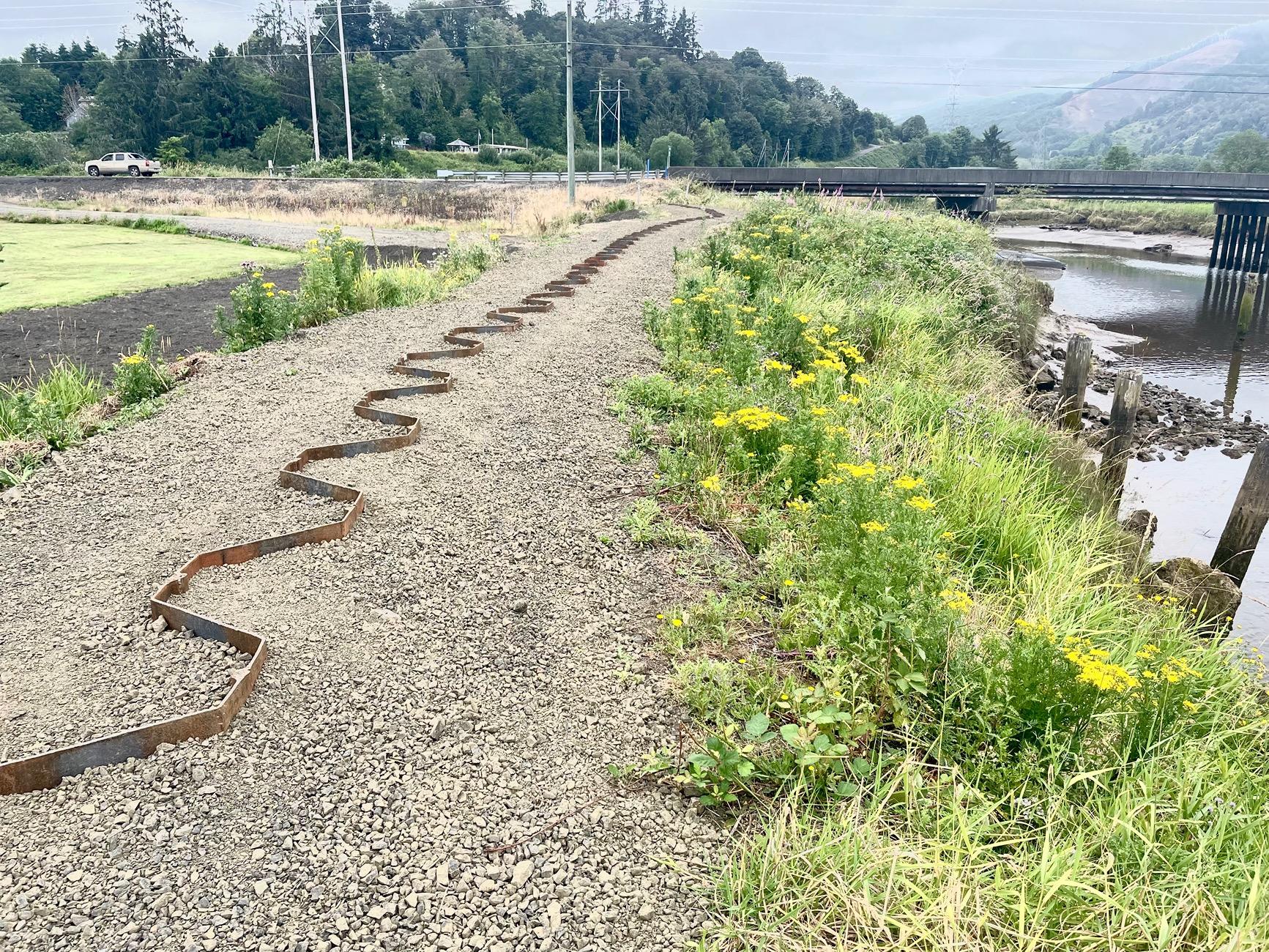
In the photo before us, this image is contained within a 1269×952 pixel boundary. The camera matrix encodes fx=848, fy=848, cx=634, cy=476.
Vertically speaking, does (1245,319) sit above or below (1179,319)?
above

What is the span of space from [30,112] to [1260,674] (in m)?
101

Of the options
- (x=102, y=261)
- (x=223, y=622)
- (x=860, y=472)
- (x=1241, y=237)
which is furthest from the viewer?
(x=1241, y=237)

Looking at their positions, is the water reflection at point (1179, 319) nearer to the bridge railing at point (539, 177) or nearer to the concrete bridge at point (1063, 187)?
the concrete bridge at point (1063, 187)

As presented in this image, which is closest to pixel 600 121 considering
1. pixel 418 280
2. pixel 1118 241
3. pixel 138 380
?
pixel 1118 241

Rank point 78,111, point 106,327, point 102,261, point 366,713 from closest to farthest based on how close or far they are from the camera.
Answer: point 366,713, point 106,327, point 102,261, point 78,111

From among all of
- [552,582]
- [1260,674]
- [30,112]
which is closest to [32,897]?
[552,582]

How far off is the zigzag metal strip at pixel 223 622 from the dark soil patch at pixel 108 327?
157 inches

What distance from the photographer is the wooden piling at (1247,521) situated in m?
7.21

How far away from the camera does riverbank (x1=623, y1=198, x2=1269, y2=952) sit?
2.44 m

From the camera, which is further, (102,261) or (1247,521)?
(102,261)

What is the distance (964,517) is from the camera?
17.6 feet

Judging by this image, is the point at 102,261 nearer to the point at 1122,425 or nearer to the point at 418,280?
the point at 418,280

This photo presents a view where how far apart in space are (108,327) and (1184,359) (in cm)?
2362

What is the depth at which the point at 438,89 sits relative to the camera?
89.2 m
